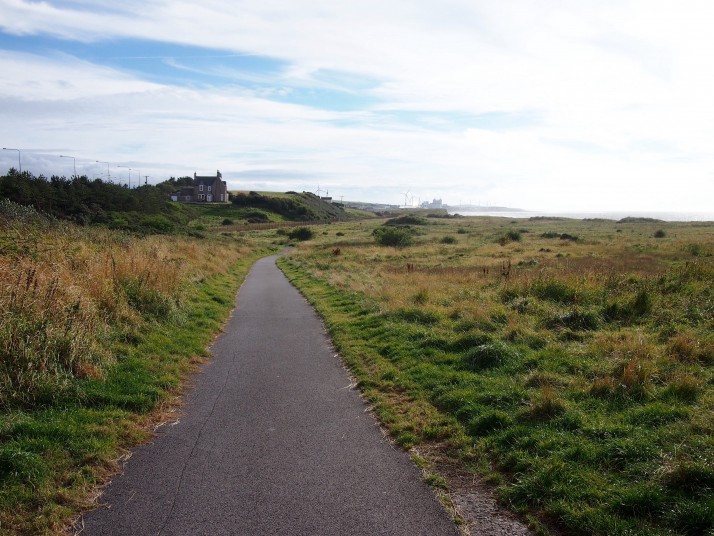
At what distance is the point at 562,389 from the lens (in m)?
7.23

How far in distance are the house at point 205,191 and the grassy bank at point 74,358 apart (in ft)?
396

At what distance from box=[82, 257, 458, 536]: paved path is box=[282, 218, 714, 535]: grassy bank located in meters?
0.74

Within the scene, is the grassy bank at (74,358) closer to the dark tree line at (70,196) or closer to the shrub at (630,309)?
the shrub at (630,309)

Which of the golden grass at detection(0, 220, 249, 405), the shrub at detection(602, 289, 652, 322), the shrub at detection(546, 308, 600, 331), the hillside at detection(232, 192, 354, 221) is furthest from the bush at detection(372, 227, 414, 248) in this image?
the hillside at detection(232, 192, 354, 221)

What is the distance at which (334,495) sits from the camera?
4.88 metres

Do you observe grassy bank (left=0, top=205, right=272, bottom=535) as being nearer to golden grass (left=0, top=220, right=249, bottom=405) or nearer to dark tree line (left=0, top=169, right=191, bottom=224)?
golden grass (left=0, top=220, right=249, bottom=405)

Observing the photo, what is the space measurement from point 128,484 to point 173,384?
303cm

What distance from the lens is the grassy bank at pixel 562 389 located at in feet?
14.9

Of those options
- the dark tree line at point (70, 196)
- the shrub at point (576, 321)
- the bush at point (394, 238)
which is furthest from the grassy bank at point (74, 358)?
the bush at point (394, 238)

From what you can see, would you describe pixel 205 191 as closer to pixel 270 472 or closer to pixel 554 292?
pixel 554 292

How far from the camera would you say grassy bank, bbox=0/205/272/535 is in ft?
15.7

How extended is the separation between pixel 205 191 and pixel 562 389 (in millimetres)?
132422

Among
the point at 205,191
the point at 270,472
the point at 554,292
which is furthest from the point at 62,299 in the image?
the point at 205,191

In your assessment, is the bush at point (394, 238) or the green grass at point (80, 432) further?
the bush at point (394, 238)
